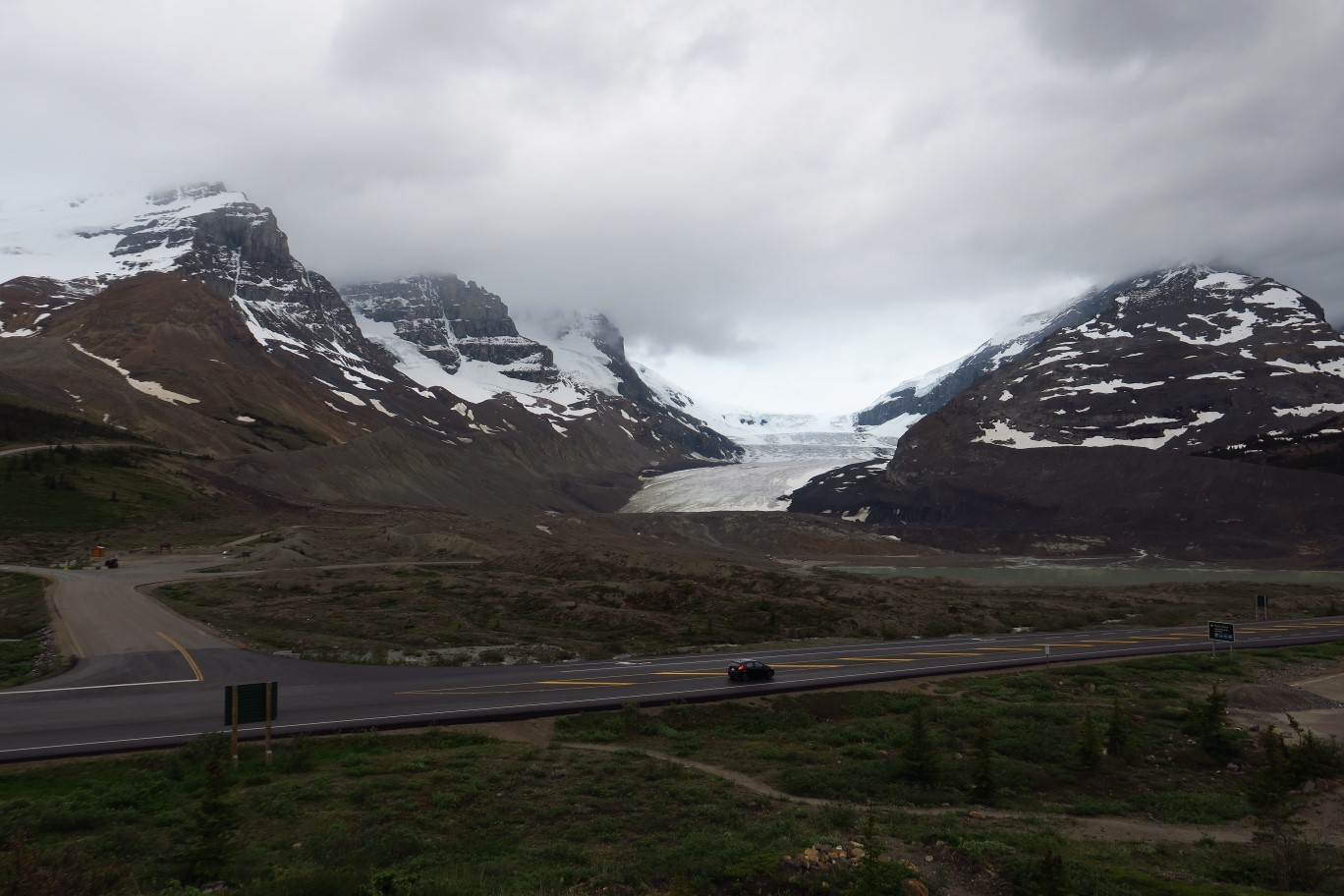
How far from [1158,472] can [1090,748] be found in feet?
524

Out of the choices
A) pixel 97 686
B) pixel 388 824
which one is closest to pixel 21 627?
pixel 97 686

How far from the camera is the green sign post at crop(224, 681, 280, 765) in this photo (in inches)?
767

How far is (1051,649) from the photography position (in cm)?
4228

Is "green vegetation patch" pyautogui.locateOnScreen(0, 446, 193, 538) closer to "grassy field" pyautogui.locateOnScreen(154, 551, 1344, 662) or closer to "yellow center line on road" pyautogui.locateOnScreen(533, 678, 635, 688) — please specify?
"grassy field" pyautogui.locateOnScreen(154, 551, 1344, 662)

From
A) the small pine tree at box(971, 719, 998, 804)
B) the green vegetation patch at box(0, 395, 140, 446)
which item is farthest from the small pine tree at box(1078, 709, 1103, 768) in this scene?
the green vegetation patch at box(0, 395, 140, 446)

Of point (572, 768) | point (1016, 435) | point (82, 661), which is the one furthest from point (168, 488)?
point (1016, 435)

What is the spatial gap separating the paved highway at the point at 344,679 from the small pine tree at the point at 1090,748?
34.5ft

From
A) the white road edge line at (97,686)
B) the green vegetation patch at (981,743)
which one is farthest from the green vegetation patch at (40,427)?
the green vegetation patch at (981,743)

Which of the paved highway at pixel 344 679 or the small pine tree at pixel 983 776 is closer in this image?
the small pine tree at pixel 983 776

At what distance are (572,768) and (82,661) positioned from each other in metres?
26.6

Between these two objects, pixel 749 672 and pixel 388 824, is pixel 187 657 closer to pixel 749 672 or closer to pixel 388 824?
pixel 388 824

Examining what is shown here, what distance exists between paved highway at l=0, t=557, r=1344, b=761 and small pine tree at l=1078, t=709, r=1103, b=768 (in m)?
10.5

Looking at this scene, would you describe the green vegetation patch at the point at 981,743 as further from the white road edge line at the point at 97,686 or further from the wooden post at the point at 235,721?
the white road edge line at the point at 97,686

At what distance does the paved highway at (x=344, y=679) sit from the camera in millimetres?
23469
